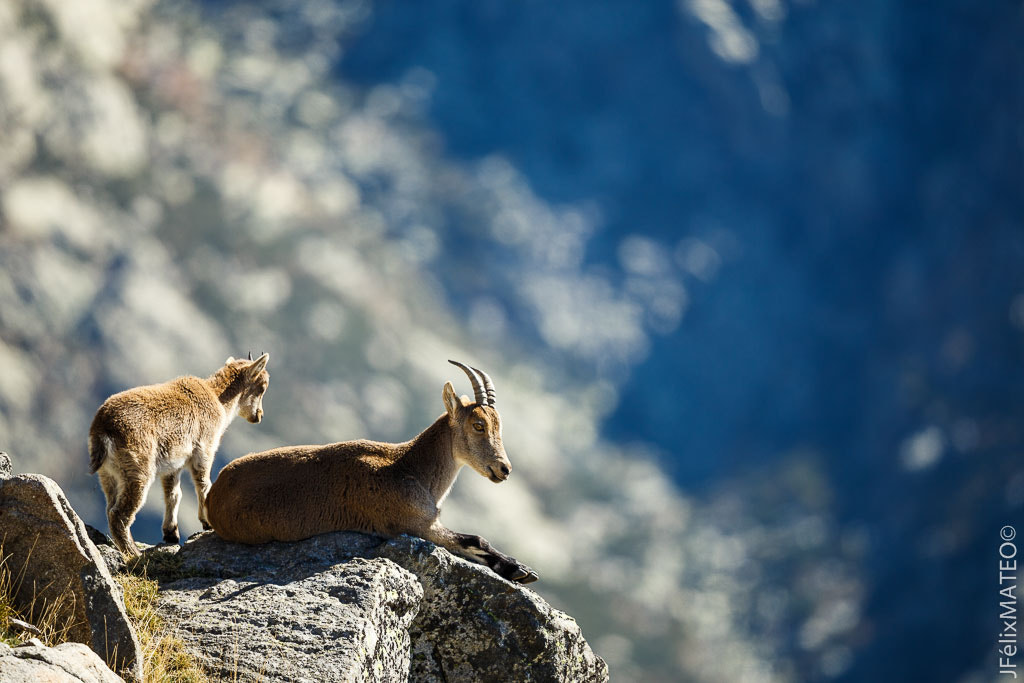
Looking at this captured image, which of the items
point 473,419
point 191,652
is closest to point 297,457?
point 473,419

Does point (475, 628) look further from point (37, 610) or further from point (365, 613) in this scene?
point (37, 610)

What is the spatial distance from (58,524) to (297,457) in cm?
410

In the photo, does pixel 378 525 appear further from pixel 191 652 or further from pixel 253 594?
pixel 191 652

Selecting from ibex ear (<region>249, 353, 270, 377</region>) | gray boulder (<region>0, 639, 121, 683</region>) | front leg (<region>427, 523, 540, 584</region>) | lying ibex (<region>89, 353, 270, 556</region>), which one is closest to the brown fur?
front leg (<region>427, 523, 540, 584</region>)

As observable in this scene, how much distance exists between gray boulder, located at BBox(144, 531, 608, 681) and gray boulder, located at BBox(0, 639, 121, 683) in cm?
204

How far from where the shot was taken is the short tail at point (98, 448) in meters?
14.7

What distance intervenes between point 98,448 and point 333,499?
11.2 feet

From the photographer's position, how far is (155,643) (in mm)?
11492

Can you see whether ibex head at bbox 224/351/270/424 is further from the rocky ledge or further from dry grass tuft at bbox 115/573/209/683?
dry grass tuft at bbox 115/573/209/683

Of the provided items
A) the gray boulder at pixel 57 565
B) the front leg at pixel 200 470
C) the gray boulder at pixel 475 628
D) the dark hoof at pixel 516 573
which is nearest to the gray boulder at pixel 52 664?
the gray boulder at pixel 57 565

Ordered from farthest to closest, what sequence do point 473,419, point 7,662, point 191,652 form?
1. point 473,419
2. point 191,652
3. point 7,662

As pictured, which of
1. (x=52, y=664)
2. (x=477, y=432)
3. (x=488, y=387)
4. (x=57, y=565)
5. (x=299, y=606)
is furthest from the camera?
(x=488, y=387)

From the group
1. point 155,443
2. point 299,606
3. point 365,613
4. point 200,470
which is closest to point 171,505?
point 200,470

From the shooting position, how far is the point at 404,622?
504 inches
